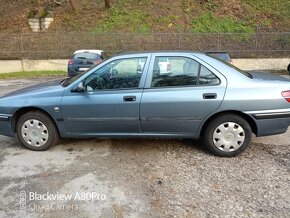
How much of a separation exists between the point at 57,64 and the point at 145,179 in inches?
645

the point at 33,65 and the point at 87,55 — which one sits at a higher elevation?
the point at 87,55

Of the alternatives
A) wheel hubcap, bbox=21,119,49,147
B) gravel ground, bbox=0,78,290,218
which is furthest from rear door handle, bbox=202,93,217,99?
wheel hubcap, bbox=21,119,49,147

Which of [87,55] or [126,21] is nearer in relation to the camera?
[87,55]

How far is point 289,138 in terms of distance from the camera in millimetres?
5688

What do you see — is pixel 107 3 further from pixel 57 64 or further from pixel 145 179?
pixel 145 179

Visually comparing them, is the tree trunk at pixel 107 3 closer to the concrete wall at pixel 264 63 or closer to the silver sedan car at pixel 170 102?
the concrete wall at pixel 264 63

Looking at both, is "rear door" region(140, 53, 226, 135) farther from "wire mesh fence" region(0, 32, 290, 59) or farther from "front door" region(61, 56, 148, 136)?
"wire mesh fence" region(0, 32, 290, 59)

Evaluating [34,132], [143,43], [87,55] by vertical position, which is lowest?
[34,132]

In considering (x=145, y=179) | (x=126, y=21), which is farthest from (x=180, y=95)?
(x=126, y=21)

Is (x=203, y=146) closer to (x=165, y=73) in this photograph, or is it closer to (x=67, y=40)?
(x=165, y=73)

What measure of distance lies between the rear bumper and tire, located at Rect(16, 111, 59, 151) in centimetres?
300

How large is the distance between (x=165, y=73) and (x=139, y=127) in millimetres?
885

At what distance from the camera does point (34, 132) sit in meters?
5.02

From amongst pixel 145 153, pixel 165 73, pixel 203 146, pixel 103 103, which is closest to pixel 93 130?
pixel 103 103
